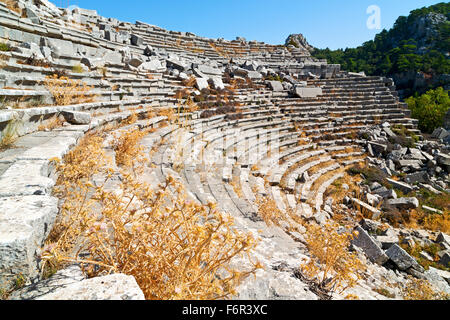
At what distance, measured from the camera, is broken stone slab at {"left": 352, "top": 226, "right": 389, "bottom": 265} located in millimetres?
4672

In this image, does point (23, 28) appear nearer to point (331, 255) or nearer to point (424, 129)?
point (331, 255)

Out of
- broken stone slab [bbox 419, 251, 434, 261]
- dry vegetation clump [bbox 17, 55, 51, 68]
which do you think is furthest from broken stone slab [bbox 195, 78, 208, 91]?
broken stone slab [bbox 419, 251, 434, 261]

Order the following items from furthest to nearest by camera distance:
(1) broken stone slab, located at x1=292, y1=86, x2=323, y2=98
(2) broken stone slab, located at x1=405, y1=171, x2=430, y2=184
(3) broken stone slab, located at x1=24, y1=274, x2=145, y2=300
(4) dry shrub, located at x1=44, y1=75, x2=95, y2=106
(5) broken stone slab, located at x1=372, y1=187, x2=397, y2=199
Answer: (1) broken stone slab, located at x1=292, y1=86, x2=323, y2=98 < (2) broken stone slab, located at x1=405, y1=171, x2=430, y2=184 < (5) broken stone slab, located at x1=372, y1=187, x2=397, y2=199 < (4) dry shrub, located at x1=44, y1=75, x2=95, y2=106 < (3) broken stone slab, located at x1=24, y1=274, x2=145, y2=300

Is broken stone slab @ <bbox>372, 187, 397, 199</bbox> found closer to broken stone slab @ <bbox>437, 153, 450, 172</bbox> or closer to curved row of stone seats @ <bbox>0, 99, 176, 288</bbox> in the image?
broken stone slab @ <bbox>437, 153, 450, 172</bbox>

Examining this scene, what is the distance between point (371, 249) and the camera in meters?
4.80

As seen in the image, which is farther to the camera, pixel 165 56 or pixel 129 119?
pixel 165 56

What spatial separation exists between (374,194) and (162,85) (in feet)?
32.3

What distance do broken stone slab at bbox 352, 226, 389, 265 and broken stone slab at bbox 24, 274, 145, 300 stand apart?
5164 millimetres

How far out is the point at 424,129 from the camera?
23.6 m

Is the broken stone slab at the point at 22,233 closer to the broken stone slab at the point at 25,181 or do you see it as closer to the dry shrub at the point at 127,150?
the broken stone slab at the point at 25,181

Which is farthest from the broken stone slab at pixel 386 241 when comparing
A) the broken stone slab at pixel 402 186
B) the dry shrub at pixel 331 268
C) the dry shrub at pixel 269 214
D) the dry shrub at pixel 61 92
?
the dry shrub at pixel 61 92
